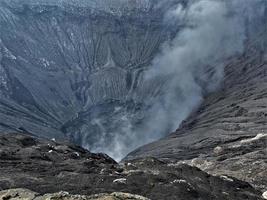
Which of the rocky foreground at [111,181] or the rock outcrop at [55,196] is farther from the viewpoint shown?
the rocky foreground at [111,181]

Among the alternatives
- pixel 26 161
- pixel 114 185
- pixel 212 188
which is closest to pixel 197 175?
pixel 212 188

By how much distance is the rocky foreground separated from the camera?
91500mm

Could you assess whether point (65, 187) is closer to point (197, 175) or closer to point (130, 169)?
point (130, 169)

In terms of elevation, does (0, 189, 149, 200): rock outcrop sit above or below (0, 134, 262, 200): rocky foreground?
below

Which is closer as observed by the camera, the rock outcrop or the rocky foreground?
the rock outcrop

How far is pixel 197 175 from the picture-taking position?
120 m

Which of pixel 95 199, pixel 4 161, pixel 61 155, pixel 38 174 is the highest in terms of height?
pixel 61 155

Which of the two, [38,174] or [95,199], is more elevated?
[38,174]

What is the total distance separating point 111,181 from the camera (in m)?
99.6

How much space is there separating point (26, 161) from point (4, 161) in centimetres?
491

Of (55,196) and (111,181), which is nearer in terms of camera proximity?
(55,196)

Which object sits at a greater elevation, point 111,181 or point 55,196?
point 111,181

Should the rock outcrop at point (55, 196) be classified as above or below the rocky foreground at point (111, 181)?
below

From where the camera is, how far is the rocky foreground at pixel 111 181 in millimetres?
91500
